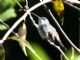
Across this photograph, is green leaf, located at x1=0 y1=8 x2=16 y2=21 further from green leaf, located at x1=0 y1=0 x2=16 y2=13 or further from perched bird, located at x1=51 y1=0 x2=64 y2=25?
perched bird, located at x1=51 y1=0 x2=64 y2=25

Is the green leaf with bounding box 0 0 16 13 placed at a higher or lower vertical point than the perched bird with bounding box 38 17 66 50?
lower

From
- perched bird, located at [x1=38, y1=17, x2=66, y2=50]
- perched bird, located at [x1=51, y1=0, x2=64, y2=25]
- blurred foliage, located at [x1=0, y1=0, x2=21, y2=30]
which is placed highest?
perched bird, located at [x1=38, y1=17, x2=66, y2=50]

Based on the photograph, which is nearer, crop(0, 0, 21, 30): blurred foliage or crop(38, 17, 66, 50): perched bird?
crop(0, 0, 21, 30): blurred foliage

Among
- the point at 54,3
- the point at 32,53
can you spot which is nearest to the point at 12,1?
the point at 54,3

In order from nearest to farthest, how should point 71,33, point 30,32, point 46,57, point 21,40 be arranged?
point 46,57
point 21,40
point 30,32
point 71,33

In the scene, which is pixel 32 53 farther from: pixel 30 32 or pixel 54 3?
pixel 30 32

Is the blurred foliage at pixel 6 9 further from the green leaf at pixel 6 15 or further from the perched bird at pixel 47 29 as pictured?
the perched bird at pixel 47 29

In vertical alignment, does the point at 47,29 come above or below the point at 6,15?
above

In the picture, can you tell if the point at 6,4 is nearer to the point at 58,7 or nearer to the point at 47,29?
the point at 58,7

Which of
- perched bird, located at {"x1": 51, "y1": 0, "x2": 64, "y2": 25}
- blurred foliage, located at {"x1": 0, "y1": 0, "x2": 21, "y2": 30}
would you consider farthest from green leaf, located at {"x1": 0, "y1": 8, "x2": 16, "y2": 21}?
perched bird, located at {"x1": 51, "y1": 0, "x2": 64, "y2": 25}

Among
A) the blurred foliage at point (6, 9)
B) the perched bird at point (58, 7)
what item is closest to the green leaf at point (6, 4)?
the blurred foliage at point (6, 9)

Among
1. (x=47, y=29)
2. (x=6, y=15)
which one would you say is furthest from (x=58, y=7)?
(x=47, y=29)
